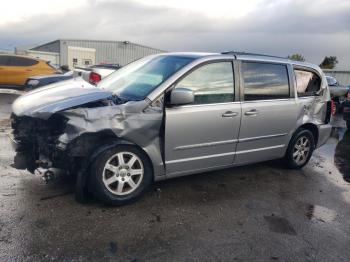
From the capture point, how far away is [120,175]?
3.60 metres

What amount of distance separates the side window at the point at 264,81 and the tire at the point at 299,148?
747 mm

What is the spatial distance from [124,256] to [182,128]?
5.21 ft

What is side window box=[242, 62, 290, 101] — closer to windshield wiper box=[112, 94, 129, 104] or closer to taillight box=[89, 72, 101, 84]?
windshield wiper box=[112, 94, 129, 104]

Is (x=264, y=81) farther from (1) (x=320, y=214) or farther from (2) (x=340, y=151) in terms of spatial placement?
(2) (x=340, y=151)

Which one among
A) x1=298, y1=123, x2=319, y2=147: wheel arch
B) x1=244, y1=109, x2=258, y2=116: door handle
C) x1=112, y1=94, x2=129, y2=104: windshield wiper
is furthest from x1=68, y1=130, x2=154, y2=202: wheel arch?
x1=298, y1=123, x2=319, y2=147: wheel arch

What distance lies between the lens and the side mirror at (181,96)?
363cm

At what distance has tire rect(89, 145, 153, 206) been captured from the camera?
3455 mm

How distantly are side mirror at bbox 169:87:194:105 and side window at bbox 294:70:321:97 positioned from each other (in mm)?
2242

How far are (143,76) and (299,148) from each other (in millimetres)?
2825

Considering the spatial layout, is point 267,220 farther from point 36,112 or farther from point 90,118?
point 36,112

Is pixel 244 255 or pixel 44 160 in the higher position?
pixel 44 160

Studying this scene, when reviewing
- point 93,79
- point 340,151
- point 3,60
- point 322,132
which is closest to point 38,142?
point 93,79

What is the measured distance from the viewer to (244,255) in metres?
2.93

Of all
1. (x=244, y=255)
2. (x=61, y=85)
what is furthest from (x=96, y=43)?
(x=244, y=255)
